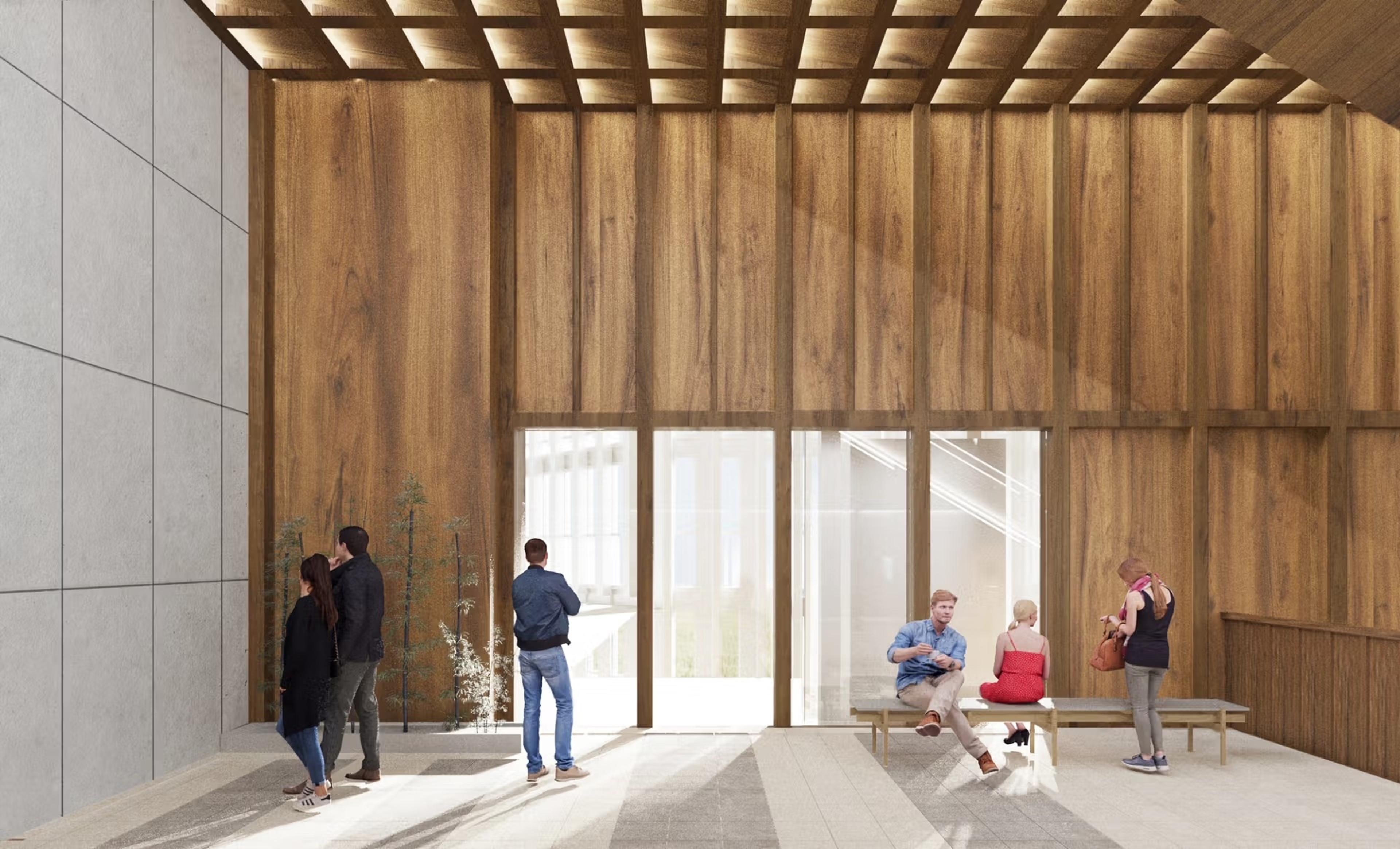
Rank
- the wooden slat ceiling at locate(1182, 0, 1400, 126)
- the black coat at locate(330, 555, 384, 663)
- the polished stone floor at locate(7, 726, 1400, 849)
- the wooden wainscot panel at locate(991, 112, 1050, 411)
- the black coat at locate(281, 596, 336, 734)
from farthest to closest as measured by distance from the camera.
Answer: the wooden wainscot panel at locate(991, 112, 1050, 411)
the black coat at locate(330, 555, 384, 663)
the black coat at locate(281, 596, 336, 734)
the polished stone floor at locate(7, 726, 1400, 849)
the wooden slat ceiling at locate(1182, 0, 1400, 126)

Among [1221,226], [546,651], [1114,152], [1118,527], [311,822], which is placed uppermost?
[1114,152]

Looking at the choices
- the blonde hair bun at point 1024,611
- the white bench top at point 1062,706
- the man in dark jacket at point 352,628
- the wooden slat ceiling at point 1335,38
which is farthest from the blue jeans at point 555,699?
the wooden slat ceiling at point 1335,38

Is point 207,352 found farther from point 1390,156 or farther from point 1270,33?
point 1390,156

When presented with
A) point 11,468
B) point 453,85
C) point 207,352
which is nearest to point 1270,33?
point 11,468

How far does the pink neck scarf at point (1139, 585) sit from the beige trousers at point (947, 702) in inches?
54.3

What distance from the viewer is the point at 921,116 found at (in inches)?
446

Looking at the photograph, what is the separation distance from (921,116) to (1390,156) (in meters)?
4.64

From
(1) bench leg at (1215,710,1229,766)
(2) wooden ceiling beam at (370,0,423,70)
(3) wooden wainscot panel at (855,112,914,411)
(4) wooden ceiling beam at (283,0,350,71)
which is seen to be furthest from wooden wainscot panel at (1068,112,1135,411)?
(4) wooden ceiling beam at (283,0,350,71)

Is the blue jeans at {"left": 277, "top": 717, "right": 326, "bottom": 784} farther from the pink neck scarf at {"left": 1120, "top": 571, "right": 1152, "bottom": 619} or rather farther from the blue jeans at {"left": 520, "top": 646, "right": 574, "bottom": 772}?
the pink neck scarf at {"left": 1120, "top": 571, "right": 1152, "bottom": 619}

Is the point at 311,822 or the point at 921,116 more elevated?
the point at 921,116

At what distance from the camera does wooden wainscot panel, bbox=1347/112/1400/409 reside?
11234 millimetres

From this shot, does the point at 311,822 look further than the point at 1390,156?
No

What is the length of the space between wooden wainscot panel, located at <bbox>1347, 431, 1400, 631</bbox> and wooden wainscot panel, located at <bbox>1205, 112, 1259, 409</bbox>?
132 centimetres

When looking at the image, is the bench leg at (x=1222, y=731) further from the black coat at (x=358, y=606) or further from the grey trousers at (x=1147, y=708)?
the black coat at (x=358, y=606)
